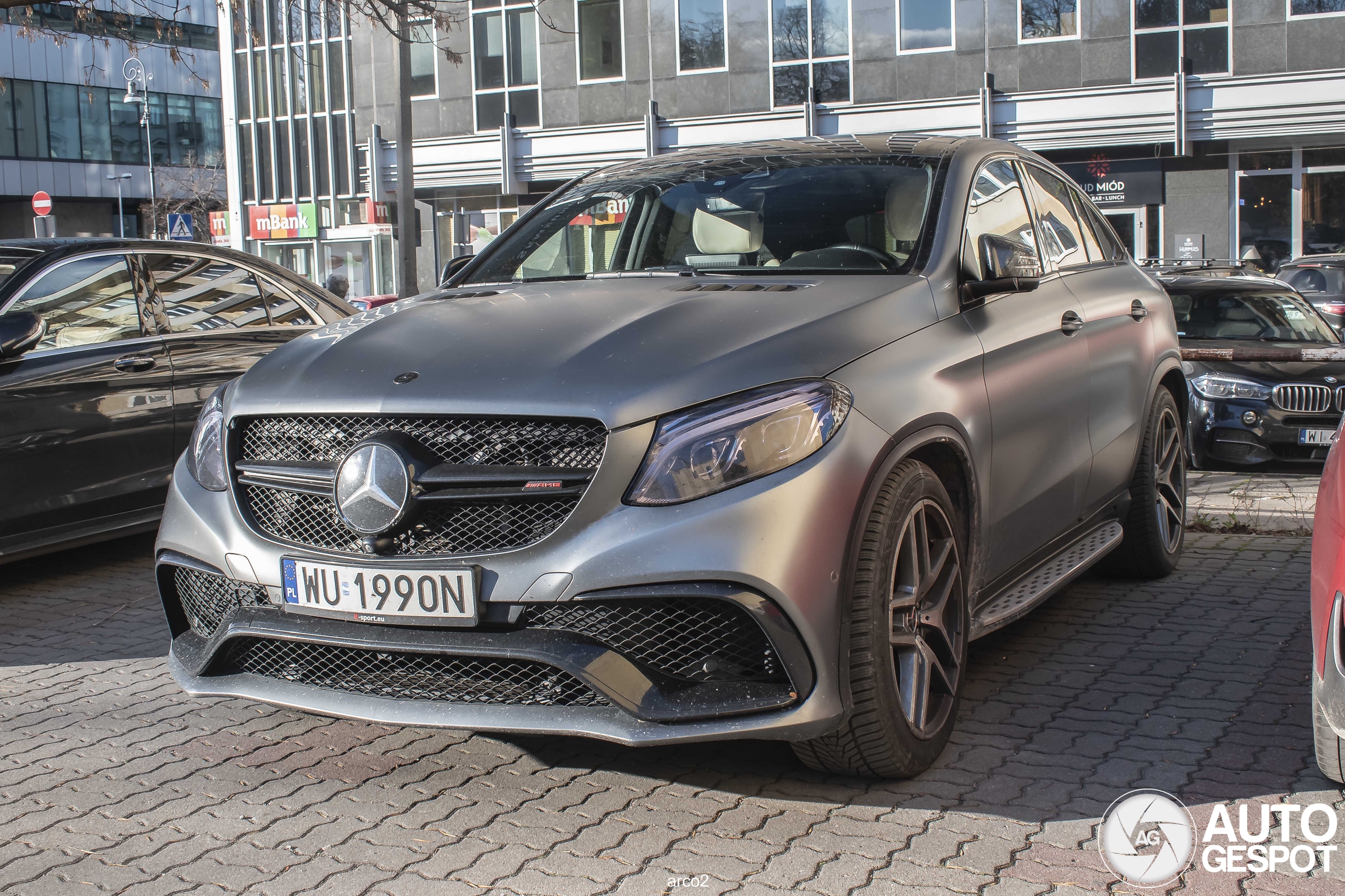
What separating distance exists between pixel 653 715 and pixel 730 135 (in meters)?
28.1

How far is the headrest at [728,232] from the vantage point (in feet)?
14.4

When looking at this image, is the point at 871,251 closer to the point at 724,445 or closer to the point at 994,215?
the point at 994,215

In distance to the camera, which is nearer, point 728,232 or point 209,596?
point 209,596

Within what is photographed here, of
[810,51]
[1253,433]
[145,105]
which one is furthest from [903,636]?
[145,105]

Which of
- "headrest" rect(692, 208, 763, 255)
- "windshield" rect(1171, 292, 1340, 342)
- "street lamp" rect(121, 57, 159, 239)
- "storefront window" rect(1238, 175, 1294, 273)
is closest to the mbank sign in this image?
"street lamp" rect(121, 57, 159, 239)

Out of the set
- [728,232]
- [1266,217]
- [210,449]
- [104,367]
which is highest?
[1266,217]

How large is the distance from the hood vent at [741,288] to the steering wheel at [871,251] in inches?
12.8

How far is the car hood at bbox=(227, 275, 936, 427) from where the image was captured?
3.16 meters

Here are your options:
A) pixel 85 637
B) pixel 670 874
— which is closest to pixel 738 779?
pixel 670 874

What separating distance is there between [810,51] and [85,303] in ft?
82.8

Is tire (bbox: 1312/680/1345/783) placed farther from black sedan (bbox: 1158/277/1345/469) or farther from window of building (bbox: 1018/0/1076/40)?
window of building (bbox: 1018/0/1076/40)

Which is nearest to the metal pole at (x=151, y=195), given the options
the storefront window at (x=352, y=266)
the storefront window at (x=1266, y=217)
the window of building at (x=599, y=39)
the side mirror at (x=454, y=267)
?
the storefront window at (x=352, y=266)

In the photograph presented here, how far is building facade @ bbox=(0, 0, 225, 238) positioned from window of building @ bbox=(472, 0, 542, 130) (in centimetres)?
2084

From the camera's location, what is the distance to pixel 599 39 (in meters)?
32.1
